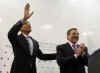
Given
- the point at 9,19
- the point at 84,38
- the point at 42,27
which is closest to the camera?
the point at 9,19

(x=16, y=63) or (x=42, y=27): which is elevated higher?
(x=42, y=27)

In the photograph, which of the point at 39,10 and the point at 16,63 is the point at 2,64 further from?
the point at 39,10

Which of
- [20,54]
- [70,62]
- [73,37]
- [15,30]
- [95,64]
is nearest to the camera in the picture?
[95,64]

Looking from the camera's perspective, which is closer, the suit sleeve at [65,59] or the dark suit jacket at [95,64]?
the dark suit jacket at [95,64]

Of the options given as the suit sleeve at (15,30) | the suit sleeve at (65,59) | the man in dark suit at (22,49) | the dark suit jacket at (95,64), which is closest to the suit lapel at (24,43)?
the man in dark suit at (22,49)

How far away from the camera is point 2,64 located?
9.66 feet

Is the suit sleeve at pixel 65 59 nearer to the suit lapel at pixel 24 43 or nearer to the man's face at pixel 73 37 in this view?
the man's face at pixel 73 37

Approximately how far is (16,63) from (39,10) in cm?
154

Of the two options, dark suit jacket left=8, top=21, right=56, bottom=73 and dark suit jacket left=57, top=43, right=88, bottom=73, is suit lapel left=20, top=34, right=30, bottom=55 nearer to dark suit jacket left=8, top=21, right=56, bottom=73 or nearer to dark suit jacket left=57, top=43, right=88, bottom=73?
dark suit jacket left=8, top=21, right=56, bottom=73

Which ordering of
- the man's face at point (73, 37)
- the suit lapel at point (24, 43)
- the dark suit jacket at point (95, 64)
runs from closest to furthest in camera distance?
the dark suit jacket at point (95, 64) < the suit lapel at point (24, 43) < the man's face at point (73, 37)

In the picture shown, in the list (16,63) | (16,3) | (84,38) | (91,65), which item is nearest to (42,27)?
(16,3)

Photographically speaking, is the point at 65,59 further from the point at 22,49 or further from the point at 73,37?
the point at 22,49

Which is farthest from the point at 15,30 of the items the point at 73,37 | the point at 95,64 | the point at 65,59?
the point at 95,64

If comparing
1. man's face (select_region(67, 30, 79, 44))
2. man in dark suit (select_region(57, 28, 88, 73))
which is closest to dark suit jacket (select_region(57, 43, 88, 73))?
man in dark suit (select_region(57, 28, 88, 73))
